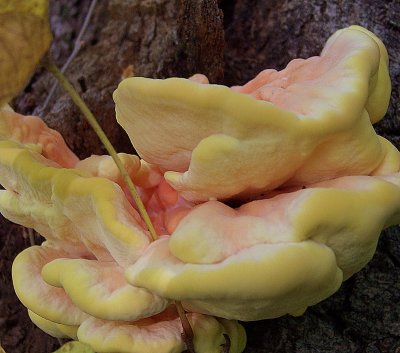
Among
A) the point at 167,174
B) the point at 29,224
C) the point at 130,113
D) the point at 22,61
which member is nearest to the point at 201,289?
the point at 167,174

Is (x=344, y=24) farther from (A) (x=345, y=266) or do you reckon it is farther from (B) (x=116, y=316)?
(B) (x=116, y=316)

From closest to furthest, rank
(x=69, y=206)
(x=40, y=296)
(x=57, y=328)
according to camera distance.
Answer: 1. (x=69, y=206)
2. (x=40, y=296)
3. (x=57, y=328)

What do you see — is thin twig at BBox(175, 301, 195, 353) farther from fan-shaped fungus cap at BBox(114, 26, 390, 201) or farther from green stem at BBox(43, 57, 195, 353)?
fan-shaped fungus cap at BBox(114, 26, 390, 201)

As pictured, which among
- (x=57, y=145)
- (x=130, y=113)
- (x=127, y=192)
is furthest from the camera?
(x=57, y=145)

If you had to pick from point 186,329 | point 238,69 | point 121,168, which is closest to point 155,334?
point 186,329

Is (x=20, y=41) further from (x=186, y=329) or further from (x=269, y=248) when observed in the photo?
(x=186, y=329)

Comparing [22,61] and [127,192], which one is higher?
[22,61]

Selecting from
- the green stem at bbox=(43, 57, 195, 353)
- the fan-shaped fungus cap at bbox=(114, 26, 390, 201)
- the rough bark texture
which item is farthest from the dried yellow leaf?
the rough bark texture
